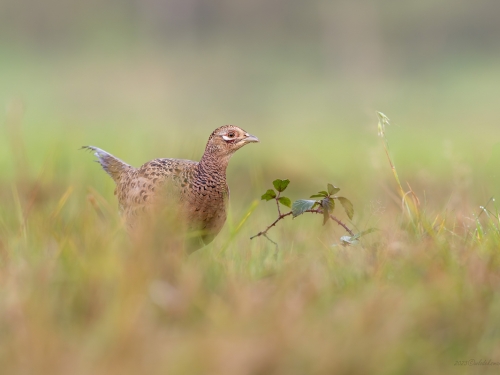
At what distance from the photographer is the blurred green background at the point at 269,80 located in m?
10.6

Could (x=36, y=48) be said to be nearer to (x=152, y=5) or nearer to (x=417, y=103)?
(x=152, y=5)

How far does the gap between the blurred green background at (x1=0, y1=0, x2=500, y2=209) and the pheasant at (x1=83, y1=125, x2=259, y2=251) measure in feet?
0.53

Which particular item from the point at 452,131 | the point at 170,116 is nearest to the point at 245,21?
the point at 170,116

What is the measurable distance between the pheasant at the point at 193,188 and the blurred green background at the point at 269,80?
162 mm

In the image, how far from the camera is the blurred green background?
10.6 m

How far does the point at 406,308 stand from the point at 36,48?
1066 inches

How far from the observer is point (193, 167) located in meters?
4.27

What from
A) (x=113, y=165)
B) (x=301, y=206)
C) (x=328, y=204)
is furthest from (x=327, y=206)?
(x=113, y=165)

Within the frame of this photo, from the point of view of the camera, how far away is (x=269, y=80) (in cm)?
2366

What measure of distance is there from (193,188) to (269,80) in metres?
19.8

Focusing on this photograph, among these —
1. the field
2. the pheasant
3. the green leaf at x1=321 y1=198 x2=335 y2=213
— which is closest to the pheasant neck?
the pheasant

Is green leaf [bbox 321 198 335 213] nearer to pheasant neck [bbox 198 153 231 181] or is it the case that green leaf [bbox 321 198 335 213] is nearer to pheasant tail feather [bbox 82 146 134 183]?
pheasant neck [bbox 198 153 231 181]

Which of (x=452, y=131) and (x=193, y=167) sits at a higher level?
(x=193, y=167)

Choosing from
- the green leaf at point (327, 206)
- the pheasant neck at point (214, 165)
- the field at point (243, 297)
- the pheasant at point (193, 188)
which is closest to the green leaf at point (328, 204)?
the green leaf at point (327, 206)
